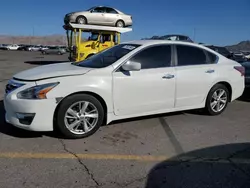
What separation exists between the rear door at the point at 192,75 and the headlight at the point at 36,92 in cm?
239

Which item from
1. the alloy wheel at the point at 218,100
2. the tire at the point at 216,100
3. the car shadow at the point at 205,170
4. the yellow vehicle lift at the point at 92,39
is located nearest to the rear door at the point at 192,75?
the tire at the point at 216,100

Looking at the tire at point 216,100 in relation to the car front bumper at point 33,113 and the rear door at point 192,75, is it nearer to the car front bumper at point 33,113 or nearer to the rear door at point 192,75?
the rear door at point 192,75

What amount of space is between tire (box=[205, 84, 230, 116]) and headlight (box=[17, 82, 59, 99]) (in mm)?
3229

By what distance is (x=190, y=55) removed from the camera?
5668mm

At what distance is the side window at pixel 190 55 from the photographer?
18.2ft

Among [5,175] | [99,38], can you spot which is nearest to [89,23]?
[99,38]

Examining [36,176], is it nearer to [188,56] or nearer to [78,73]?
[78,73]

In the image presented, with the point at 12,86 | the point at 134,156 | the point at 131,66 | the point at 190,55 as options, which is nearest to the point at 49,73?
the point at 12,86

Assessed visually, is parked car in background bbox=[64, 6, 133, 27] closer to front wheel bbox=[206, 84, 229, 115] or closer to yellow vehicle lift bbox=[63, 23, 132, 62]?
yellow vehicle lift bbox=[63, 23, 132, 62]

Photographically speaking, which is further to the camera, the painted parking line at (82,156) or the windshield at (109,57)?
the windshield at (109,57)

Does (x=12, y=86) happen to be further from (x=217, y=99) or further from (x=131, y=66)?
(x=217, y=99)

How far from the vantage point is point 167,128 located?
514 cm

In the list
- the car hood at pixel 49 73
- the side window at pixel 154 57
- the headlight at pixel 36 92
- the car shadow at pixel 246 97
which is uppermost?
the side window at pixel 154 57

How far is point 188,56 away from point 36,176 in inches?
144
